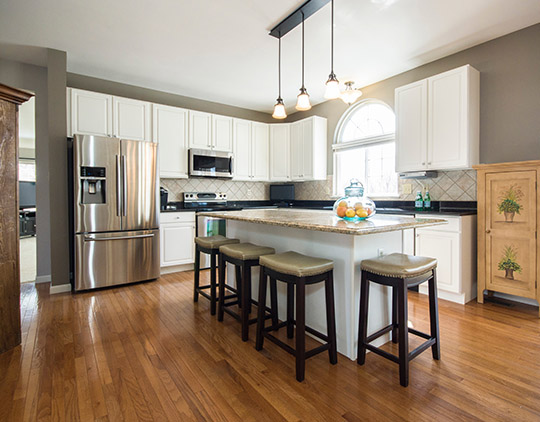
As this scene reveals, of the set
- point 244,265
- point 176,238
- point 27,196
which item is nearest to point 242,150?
point 176,238

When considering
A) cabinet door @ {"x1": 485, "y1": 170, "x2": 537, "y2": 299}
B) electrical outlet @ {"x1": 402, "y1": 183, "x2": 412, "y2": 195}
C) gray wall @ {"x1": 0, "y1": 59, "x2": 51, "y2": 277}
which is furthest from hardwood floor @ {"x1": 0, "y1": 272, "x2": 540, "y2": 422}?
electrical outlet @ {"x1": 402, "y1": 183, "x2": 412, "y2": 195}

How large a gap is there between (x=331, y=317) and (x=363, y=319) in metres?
0.20

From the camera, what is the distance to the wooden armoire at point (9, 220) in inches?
80.3

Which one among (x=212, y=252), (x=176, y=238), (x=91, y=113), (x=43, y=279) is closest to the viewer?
(x=212, y=252)

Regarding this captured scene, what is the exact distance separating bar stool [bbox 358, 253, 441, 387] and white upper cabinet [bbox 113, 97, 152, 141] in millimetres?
3619

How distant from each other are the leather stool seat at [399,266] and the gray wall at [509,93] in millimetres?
2125

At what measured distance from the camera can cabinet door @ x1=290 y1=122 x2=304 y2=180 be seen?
521 centimetres

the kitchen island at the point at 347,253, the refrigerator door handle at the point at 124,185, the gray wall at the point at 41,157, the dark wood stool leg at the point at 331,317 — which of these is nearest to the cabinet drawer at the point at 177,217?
the refrigerator door handle at the point at 124,185

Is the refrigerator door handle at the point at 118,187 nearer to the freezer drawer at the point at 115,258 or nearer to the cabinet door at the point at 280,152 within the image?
the freezer drawer at the point at 115,258

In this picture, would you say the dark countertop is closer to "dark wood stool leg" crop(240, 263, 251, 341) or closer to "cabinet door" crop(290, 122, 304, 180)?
"cabinet door" crop(290, 122, 304, 180)

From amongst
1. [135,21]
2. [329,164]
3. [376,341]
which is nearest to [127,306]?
[376,341]

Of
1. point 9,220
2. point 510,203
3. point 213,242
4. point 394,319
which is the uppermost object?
point 510,203

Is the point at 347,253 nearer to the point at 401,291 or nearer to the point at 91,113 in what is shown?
the point at 401,291

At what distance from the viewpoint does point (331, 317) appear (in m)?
1.85
